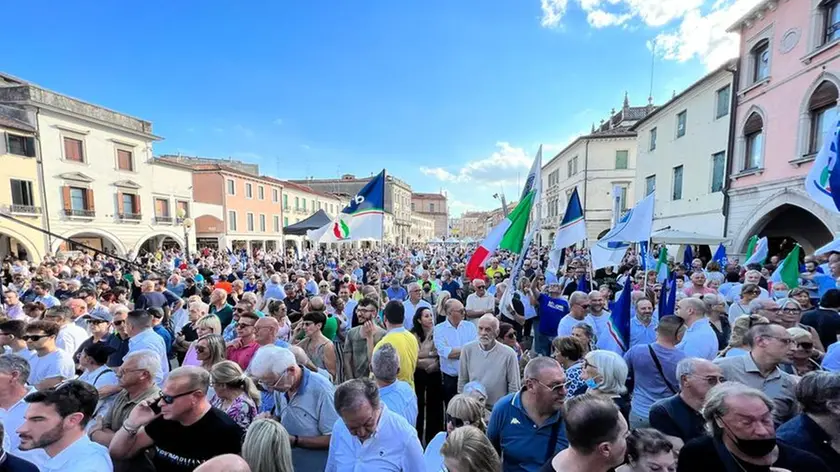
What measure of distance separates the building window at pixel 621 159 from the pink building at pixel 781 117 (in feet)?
50.0

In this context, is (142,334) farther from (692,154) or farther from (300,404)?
(692,154)

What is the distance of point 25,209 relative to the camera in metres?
18.0

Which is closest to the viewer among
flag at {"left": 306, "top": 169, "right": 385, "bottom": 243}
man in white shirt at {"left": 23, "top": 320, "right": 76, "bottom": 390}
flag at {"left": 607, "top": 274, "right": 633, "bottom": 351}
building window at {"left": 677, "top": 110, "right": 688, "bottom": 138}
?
man in white shirt at {"left": 23, "top": 320, "right": 76, "bottom": 390}

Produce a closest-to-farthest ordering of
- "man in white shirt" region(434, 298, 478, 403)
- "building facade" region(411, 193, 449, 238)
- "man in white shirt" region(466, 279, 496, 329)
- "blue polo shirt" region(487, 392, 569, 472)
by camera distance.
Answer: "blue polo shirt" region(487, 392, 569, 472)
"man in white shirt" region(434, 298, 478, 403)
"man in white shirt" region(466, 279, 496, 329)
"building facade" region(411, 193, 449, 238)

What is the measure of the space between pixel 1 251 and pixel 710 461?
27.3 meters

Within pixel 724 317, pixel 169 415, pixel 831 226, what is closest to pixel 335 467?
pixel 169 415

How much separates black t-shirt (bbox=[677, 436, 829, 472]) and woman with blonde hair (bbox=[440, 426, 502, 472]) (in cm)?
94

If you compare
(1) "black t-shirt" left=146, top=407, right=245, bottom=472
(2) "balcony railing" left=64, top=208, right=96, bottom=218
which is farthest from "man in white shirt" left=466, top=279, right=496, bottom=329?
(2) "balcony railing" left=64, top=208, right=96, bottom=218

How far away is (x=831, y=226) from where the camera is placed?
1070 centimetres

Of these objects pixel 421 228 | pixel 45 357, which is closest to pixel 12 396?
pixel 45 357

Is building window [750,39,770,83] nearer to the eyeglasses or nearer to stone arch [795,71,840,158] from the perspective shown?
stone arch [795,71,840,158]

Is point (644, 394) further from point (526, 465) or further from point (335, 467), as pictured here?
point (335, 467)

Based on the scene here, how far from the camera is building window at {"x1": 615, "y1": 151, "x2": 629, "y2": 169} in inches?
1168

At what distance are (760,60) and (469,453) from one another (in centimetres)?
1901
